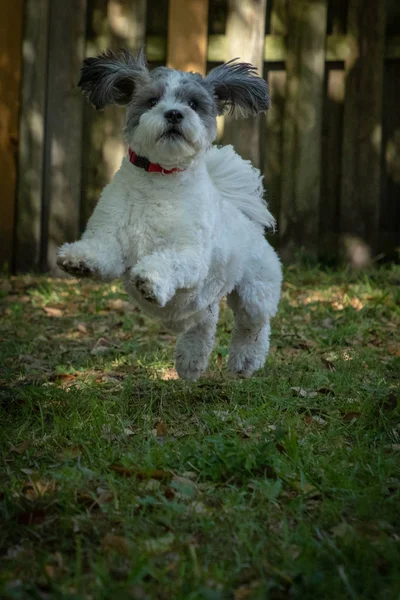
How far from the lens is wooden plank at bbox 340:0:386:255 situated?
7527 mm

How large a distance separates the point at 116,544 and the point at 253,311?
245cm

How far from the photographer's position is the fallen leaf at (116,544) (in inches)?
92.0

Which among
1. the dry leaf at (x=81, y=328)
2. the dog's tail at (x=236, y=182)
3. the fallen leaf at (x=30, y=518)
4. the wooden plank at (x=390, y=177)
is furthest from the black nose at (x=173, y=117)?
the wooden plank at (x=390, y=177)

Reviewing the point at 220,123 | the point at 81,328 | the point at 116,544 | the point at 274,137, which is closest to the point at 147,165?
the point at 116,544

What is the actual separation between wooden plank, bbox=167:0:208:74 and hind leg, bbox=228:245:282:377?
118 inches

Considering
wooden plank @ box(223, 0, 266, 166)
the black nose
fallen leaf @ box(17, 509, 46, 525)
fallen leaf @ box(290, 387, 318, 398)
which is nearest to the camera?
fallen leaf @ box(17, 509, 46, 525)

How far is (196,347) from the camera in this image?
15.1 feet

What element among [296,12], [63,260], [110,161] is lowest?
[63,260]

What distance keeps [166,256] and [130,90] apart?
1061 millimetres

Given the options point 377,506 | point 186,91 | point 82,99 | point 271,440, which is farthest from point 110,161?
point 377,506

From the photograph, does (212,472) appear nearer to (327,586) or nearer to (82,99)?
(327,586)

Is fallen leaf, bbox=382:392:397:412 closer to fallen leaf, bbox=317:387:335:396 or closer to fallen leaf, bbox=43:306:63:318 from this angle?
fallen leaf, bbox=317:387:335:396

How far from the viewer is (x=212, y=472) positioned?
113 inches

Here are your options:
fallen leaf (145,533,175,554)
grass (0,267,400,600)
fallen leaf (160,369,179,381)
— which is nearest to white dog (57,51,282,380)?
fallen leaf (160,369,179,381)
